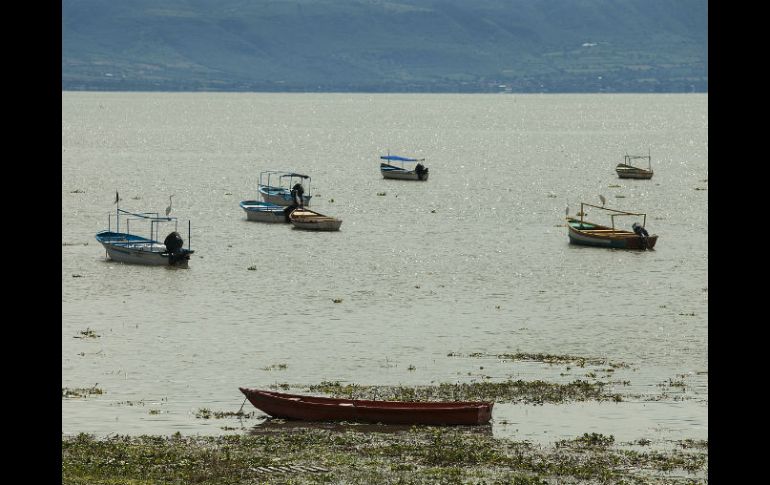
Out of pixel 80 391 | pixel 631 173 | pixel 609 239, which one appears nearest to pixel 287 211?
pixel 609 239

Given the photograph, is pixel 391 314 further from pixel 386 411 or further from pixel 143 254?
pixel 386 411

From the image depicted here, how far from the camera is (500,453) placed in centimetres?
3042

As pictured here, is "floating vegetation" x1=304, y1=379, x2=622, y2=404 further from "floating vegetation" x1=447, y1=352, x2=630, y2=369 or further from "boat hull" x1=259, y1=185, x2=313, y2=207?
"boat hull" x1=259, y1=185, x2=313, y2=207

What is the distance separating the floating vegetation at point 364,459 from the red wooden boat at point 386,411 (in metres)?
0.39

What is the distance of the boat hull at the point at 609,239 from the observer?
86000mm

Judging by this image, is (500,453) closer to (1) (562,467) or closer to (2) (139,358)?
(1) (562,467)

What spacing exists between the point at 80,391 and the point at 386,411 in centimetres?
1232

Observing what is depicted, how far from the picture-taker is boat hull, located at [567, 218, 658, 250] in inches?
3386

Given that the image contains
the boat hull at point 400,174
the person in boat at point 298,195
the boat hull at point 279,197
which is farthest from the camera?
the boat hull at point 400,174

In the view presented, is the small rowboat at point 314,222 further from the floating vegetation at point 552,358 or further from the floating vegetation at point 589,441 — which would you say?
the floating vegetation at point 589,441

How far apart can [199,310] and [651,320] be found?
72.7 feet

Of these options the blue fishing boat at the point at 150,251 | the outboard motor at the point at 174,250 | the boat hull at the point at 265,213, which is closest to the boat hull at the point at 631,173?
the boat hull at the point at 265,213

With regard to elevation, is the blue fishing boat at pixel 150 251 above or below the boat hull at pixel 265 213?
below

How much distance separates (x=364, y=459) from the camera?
95.7 feet
